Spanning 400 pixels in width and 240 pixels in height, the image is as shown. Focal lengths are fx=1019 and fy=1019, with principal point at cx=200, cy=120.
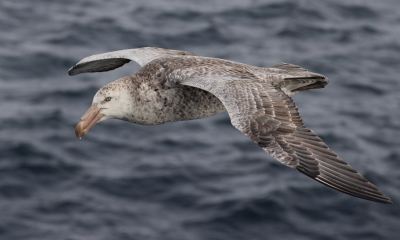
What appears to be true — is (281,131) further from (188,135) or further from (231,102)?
(188,135)

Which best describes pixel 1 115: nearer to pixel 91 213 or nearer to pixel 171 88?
pixel 91 213

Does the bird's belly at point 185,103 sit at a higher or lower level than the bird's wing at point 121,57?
lower

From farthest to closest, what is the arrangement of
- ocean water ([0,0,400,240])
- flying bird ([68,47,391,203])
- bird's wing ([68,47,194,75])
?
1. ocean water ([0,0,400,240])
2. bird's wing ([68,47,194,75])
3. flying bird ([68,47,391,203])

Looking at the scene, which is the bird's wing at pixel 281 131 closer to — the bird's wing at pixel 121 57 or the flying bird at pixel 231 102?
the flying bird at pixel 231 102

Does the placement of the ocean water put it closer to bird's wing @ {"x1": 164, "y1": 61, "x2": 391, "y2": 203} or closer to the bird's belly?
the bird's belly

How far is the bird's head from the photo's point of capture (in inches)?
540

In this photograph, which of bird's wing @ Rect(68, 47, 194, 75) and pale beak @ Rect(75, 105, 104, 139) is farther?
bird's wing @ Rect(68, 47, 194, 75)

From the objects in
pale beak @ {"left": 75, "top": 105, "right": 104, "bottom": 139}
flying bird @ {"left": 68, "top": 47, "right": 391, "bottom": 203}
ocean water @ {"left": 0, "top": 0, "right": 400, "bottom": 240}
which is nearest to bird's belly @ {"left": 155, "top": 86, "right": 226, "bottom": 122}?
Result: flying bird @ {"left": 68, "top": 47, "right": 391, "bottom": 203}

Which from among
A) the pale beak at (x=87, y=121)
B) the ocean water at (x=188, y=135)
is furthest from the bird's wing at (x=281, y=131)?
the ocean water at (x=188, y=135)

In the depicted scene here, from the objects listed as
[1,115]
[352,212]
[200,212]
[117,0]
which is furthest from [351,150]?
[117,0]

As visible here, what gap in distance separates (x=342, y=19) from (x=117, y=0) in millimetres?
6316

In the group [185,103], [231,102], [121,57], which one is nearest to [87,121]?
[185,103]

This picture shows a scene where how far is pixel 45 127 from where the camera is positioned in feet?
71.4

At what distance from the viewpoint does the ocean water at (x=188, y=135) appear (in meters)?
19.4
